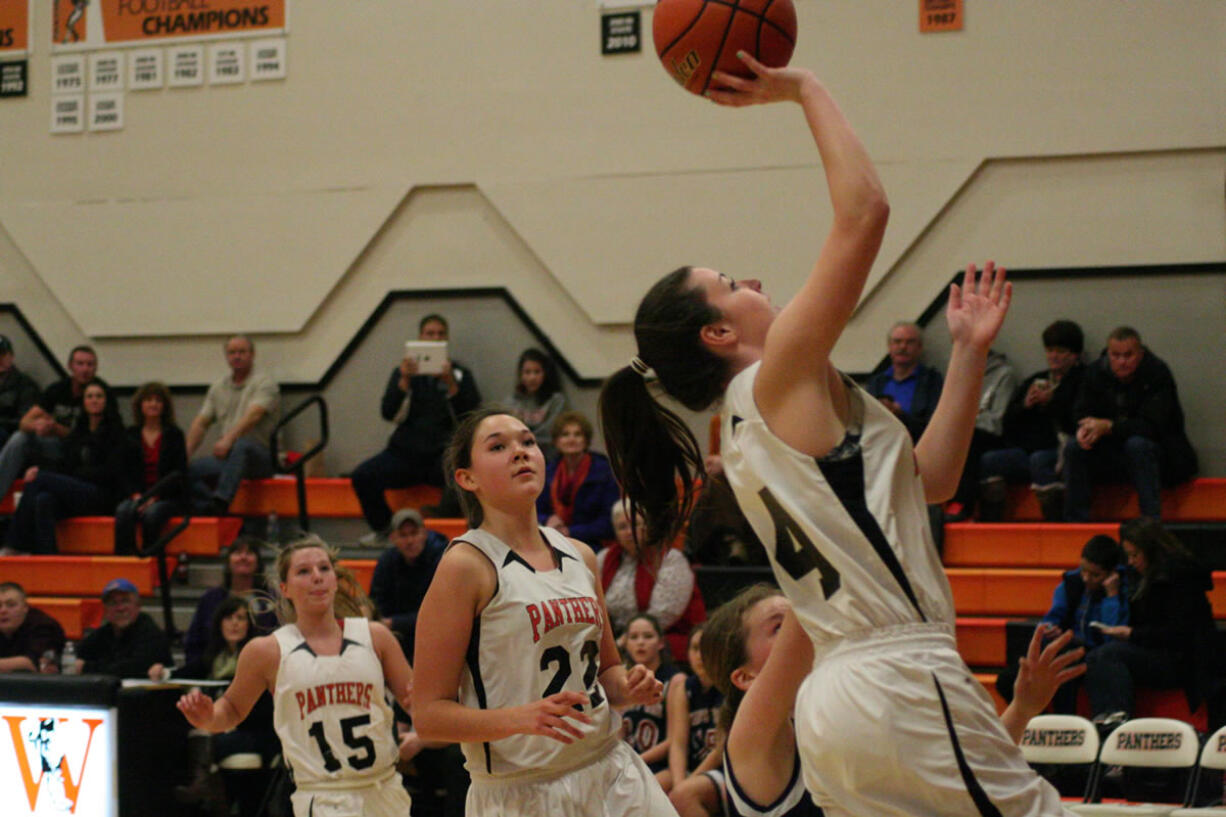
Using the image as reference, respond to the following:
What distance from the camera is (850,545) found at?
2121 mm

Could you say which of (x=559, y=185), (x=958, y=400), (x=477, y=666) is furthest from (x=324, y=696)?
(x=559, y=185)

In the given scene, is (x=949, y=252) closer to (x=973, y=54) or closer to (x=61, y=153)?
(x=973, y=54)

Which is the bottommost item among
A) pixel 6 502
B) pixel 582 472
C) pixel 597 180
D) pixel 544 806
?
pixel 6 502

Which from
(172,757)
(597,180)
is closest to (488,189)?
(597,180)

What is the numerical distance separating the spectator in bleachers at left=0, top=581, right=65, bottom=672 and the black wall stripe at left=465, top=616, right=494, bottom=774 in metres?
5.42

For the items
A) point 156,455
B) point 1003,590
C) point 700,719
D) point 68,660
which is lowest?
point 68,660

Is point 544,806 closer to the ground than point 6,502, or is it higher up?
higher up

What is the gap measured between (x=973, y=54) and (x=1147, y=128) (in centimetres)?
124

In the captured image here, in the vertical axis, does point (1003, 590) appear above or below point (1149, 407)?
below

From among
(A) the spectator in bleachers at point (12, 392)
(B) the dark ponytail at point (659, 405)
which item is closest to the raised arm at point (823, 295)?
(B) the dark ponytail at point (659, 405)

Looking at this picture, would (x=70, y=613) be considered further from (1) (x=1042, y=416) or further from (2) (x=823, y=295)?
(2) (x=823, y=295)

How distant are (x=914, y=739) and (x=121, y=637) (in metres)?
6.84

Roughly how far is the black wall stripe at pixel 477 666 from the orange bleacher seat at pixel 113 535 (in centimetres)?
679

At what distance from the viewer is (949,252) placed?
9.41 metres
